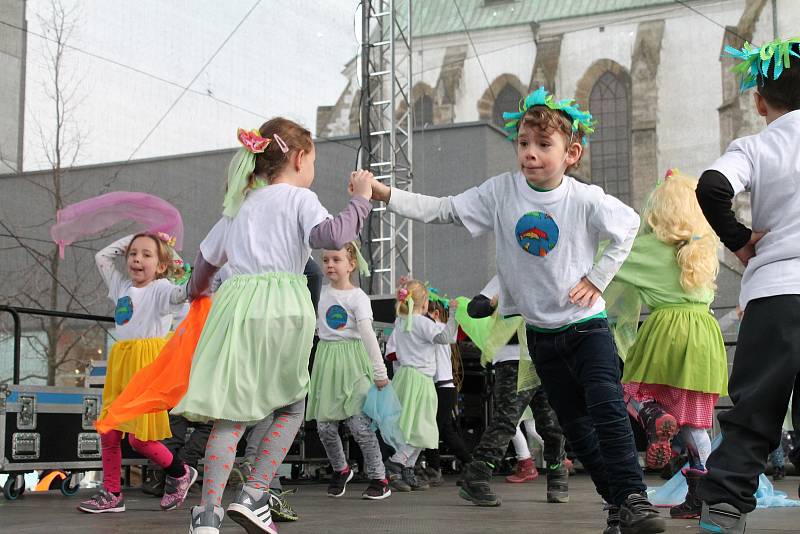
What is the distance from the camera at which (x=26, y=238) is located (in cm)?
907

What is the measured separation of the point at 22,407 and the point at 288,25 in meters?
7.28

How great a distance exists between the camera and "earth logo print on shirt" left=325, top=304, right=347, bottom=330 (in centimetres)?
710

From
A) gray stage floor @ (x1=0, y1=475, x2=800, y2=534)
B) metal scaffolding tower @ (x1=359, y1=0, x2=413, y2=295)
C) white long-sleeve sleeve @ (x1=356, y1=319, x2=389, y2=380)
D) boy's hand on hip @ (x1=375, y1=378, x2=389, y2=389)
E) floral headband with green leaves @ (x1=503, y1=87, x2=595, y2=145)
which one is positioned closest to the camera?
floral headband with green leaves @ (x1=503, y1=87, x2=595, y2=145)

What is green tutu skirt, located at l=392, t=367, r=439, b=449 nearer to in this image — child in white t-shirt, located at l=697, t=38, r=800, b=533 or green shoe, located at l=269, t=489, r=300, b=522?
green shoe, located at l=269, t=489, r=300, b=522

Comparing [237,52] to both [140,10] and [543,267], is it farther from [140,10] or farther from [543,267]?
[543,267]

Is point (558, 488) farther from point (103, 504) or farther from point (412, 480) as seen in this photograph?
point (103, 504)

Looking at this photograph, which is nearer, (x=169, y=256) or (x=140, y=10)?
(x=169, y=256)

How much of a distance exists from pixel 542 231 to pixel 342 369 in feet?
12.4

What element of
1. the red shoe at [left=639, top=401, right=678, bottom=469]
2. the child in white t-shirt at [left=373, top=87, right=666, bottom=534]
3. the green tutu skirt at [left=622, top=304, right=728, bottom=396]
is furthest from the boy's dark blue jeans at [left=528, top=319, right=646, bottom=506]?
the green tutu skirt at [left=622, top=304, right=728, bottom=396]

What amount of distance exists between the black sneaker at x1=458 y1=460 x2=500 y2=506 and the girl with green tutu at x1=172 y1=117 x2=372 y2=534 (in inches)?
79.4

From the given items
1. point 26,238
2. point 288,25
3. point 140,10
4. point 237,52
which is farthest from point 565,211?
point 288,25

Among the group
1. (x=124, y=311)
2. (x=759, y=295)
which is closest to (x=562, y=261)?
(x=759, y=295)

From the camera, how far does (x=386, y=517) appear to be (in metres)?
4.79

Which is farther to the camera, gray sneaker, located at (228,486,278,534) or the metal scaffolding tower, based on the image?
the metal scaffolding tower
